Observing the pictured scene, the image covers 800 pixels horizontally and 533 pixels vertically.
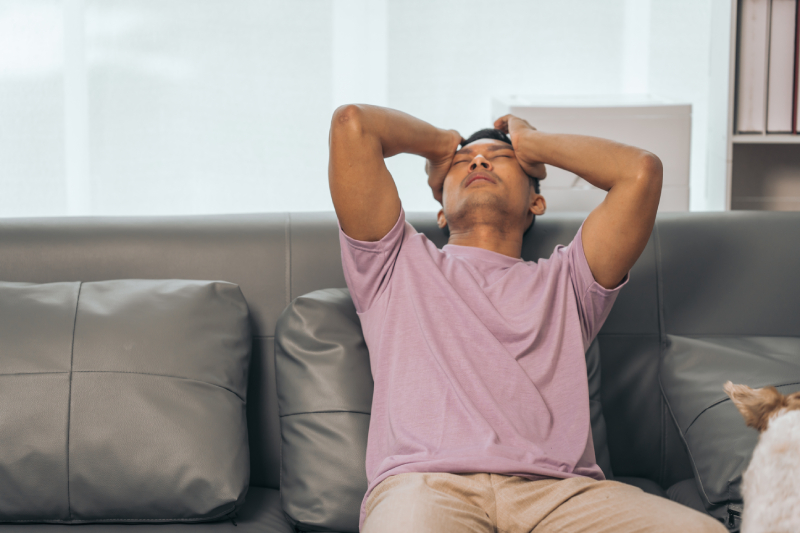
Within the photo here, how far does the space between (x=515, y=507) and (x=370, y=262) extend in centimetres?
58

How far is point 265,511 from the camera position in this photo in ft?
4.37

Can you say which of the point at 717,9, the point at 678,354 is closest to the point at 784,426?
the point at 678,354

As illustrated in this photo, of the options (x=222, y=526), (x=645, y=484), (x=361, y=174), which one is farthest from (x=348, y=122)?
(x=645, y=484)

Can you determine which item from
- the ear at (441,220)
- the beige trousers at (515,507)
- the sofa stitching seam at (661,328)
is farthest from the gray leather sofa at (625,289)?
the beige trousers at (515,507)

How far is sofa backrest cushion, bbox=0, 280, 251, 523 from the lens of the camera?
1.19 meters

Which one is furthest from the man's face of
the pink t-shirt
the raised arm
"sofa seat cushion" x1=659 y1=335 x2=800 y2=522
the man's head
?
"sofa seat cushion" x1=659 y1=335 x2=800 y2=522

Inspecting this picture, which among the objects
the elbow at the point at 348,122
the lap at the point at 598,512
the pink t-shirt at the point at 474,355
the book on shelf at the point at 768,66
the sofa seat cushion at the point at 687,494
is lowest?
the sofa seat cushion at the point at 687,494

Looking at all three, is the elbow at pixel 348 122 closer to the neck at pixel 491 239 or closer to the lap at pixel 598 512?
the neck at pixel 491 239

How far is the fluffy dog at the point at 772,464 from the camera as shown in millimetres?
728

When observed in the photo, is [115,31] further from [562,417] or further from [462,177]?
[562,417]

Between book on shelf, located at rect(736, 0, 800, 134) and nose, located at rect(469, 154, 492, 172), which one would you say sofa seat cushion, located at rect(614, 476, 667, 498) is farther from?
book on shelf, located at rect(736, 0, 800, 134)

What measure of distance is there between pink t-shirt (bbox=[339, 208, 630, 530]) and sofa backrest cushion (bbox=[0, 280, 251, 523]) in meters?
0.33

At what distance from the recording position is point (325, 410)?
132 cm

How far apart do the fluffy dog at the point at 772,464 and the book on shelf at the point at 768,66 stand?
134 cm
